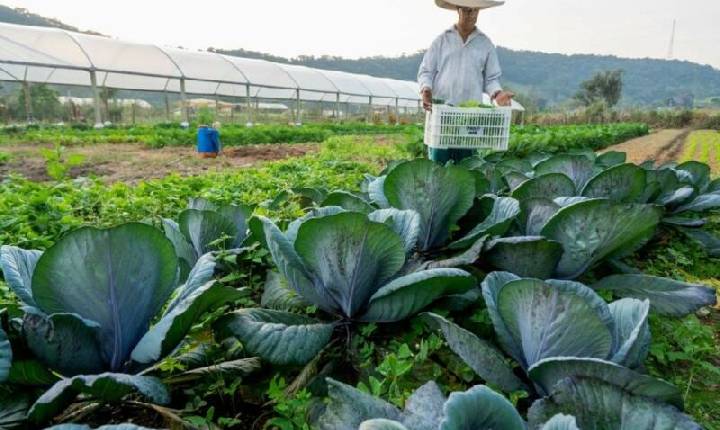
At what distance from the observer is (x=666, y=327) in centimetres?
170

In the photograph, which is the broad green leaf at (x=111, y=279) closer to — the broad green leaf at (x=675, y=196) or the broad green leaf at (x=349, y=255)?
the broad green leaf at (x=349, y=255)

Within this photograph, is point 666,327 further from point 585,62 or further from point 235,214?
point 585,62

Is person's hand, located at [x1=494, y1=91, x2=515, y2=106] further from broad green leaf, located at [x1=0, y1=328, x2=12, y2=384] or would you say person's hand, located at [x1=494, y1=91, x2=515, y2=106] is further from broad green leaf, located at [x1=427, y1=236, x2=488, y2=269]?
broad green leaf, located at [x1=0, y1=328, x2=12, y2=384]

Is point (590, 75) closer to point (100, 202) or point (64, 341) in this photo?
point (100, 202)

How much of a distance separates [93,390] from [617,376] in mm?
1029

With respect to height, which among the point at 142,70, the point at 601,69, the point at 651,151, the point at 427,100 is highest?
the point at 601,69

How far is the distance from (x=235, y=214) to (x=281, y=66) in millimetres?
28070

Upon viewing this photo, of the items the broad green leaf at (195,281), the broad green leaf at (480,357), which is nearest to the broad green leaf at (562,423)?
the broad green leaf at (480,357)

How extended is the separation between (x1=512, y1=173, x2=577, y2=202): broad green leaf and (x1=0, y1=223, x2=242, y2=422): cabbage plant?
4.68ft

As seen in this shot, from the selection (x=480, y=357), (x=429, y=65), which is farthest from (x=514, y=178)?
(x=429, y=65)

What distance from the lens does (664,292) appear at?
164 centimetres

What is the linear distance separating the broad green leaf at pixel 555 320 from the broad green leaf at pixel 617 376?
0.13 m

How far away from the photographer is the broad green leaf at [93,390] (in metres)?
0.93

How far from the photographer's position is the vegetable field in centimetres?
93
